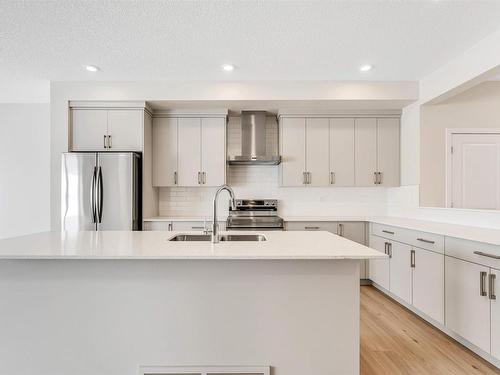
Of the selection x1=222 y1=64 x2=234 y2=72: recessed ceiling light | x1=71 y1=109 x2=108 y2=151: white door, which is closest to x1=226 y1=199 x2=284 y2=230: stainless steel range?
x1=222 y1=64 x2=234 y2=72: recessed ceiling light

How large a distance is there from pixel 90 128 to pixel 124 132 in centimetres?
44

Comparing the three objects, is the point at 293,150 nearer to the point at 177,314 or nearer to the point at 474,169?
the point at 474,169

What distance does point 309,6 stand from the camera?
86.0 inches

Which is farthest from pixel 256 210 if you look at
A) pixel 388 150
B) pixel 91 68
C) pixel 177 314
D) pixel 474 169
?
pixel 474 169

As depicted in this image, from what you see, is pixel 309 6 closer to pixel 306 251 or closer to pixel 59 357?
pixel 306 251

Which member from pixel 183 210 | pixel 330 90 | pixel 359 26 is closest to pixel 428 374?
pixel 359 26

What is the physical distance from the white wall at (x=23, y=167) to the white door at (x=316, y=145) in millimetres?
4098

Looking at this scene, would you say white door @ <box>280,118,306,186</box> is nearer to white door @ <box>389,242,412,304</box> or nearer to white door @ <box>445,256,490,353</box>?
white door @ <box>389,242,412,304</box>

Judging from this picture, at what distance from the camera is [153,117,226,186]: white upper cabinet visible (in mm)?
4016

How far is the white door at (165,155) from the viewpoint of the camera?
4008mm

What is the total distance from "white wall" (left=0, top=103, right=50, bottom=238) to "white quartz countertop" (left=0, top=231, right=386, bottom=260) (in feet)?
9.80

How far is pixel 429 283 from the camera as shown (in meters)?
2.68

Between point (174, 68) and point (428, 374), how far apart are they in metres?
3.64

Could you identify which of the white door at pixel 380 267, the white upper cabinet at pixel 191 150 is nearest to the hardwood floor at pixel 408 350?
the white door at pixel 380 267
